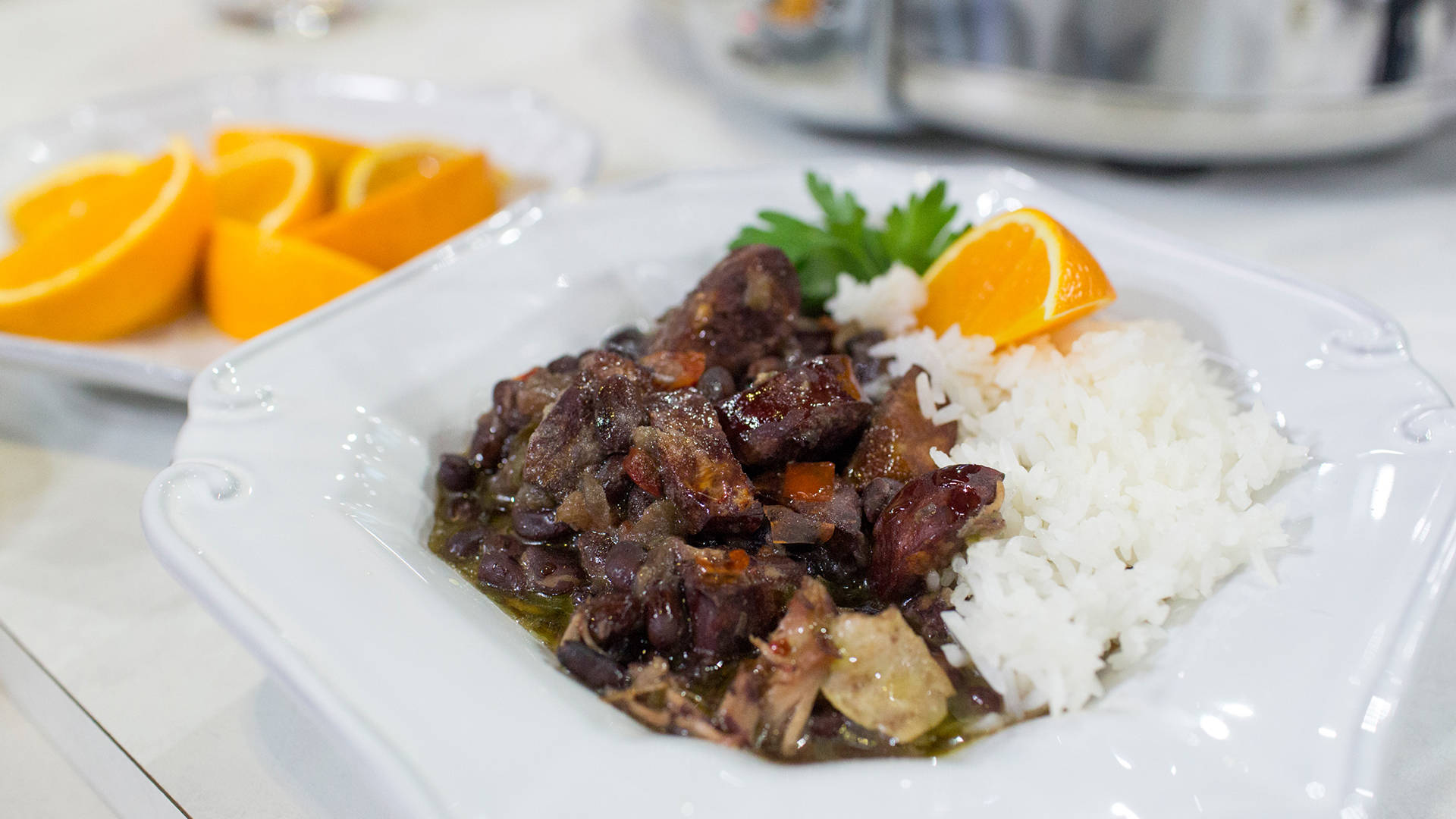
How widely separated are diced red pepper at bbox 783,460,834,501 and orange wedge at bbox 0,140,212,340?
6.22ft

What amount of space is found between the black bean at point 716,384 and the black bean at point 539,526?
372mm

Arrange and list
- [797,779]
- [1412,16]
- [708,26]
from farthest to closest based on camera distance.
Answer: [708,26] → [1412,16] → [797,779]

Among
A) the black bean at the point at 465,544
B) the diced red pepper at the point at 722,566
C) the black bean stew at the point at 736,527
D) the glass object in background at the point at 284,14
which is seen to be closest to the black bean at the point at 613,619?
the black bean stew at the point at 736,527

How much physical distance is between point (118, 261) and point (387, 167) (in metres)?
0.85

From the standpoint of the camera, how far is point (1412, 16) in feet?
9.07

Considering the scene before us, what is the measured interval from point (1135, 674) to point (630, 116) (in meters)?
3.36

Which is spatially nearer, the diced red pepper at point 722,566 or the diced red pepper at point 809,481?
the diced red pepper at point 722,566

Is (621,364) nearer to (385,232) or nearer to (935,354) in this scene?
(935,354)

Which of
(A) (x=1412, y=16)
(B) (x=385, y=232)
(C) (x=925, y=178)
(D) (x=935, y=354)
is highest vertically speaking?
(A) (x=1412, y=16)

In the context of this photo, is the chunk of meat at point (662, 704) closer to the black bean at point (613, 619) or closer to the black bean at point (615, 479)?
the black bean at point (613, 619)

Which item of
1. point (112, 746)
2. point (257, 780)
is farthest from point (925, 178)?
point (112, 746)

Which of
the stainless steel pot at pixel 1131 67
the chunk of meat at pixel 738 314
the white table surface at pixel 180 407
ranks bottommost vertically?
the white table surface at pixel 180 407

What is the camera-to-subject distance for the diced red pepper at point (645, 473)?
1667 millimetres

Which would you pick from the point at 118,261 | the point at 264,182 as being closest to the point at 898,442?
the point at 118,261
